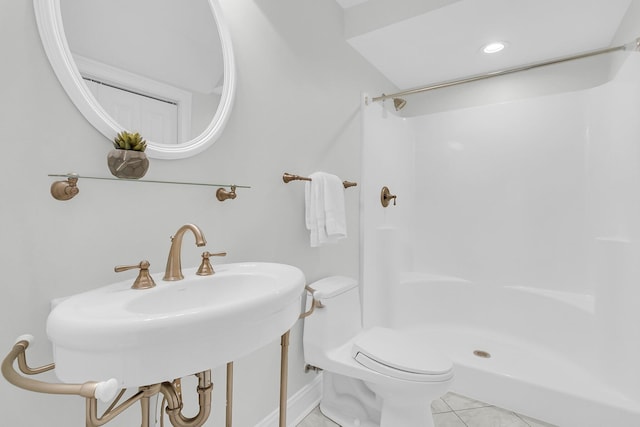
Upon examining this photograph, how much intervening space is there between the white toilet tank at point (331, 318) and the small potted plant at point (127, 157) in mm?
918

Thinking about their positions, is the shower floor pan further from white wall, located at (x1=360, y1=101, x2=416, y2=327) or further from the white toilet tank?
the white toilet tank

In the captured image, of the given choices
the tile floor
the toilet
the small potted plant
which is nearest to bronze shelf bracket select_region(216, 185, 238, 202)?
the small potted plant

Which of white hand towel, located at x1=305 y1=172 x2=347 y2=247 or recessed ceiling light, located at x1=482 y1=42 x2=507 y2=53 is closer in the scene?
white hand towel, located at x1=305 y1=172 x2=347 y2=247

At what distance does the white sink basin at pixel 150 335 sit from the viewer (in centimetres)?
54

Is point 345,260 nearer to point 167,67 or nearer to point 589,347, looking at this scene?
point 167,67

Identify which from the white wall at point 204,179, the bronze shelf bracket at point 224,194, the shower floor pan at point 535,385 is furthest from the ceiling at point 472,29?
the shower floor pan at point 535,385

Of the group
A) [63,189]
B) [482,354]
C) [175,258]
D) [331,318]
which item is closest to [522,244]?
[482,354]

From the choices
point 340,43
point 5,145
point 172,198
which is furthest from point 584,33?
point 5,145

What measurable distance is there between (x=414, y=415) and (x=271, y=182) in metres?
1.17

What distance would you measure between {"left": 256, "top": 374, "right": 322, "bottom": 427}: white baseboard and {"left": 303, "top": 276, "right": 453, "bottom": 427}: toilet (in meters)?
0.06

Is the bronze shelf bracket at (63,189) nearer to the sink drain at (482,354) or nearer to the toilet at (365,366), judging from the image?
the toilet at (365,366)

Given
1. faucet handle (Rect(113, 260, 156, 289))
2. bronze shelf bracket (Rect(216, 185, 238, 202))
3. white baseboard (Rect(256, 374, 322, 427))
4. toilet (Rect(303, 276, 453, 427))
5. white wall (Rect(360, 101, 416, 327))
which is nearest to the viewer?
faucet handle (Rect(113, 260, 156, 289))

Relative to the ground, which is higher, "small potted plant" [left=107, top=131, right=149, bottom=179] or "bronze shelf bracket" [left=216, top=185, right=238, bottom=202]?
"small potted plant" [left=107, top=131, right=149, bottom=179]

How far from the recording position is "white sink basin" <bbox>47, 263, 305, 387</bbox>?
0.54 m
